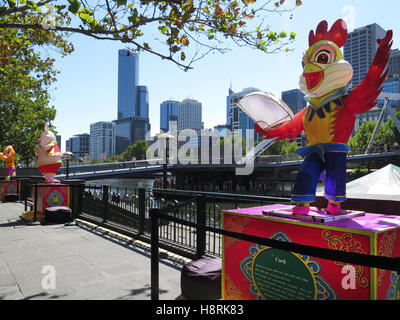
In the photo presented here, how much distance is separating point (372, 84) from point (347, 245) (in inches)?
64.5

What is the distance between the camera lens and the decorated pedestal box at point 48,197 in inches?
410

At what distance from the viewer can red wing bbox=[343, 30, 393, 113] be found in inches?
120

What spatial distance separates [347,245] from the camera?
255cm

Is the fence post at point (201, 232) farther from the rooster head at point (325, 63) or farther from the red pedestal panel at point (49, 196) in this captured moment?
the red pedestal panel at point (49, 196)

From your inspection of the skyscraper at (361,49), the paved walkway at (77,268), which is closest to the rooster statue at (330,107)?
the paved walkway at (77,268)

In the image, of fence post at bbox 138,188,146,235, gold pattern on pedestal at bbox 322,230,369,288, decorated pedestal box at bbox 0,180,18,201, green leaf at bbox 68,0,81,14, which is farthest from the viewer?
decorated pedestal box at bbox 0,180,18,201

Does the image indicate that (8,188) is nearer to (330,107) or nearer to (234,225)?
(234,225)

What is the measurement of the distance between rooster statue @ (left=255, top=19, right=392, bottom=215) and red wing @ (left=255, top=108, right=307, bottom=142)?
1.02 feet

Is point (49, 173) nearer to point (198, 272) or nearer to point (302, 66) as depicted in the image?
point (198, 272)

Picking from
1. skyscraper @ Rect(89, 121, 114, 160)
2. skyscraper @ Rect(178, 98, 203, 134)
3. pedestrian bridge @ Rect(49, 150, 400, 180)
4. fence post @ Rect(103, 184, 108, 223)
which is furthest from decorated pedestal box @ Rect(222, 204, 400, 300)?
skyscraper @ Rect(89, 121, 114, 160)

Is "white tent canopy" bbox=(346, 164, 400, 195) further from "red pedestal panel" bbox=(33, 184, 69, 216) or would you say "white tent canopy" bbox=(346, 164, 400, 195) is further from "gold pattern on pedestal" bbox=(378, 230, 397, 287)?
"red pedestal panel" bbox=(33, 184, 69, 216)

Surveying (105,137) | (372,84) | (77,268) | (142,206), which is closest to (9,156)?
(142,206)

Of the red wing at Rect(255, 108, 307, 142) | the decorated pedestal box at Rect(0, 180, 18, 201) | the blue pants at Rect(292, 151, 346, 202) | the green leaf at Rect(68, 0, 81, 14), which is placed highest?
the green leaf at Rect(68, 0, 81, 14)

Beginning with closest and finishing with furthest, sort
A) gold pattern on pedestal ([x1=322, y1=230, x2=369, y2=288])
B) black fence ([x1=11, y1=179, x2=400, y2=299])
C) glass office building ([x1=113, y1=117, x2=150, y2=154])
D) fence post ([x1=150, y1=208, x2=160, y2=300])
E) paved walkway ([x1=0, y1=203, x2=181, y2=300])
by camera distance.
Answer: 1. black fence ([x1=11, y1=179, x2=400, y2=299])
2. gold pattern on pedestal ([x1=322, y1=230, x2=369, y2=288])
3. fence post ([x1=150, y1=208, x2=160, y2=300])
4. paved walkway ([x1=0, y1=203, x2=181, y2=300])
5. glass office building ([x1=113, y1=117, x2=150, y2=154])
